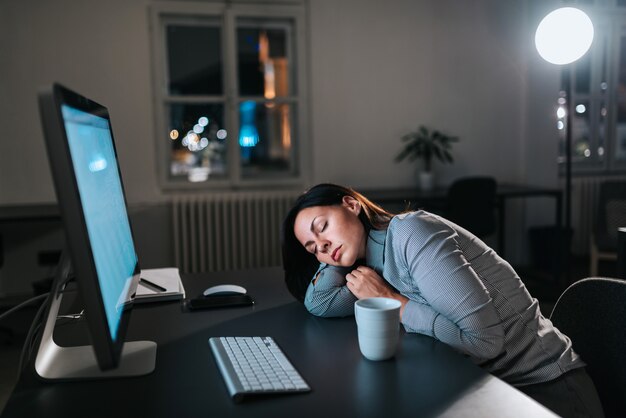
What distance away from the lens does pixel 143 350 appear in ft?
3.76

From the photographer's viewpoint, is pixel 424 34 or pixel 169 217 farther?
pixel 424 34

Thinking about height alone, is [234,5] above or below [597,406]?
above

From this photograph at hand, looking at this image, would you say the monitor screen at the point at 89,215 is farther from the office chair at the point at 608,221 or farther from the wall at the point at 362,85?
the office chair at the point at 608,221

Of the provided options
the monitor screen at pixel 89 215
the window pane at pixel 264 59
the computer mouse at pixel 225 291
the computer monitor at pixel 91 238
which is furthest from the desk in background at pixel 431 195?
the monitor screen at pixel 89 215

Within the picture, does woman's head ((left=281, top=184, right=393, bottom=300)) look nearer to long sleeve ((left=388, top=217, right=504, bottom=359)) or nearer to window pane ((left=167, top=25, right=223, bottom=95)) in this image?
long sleeve ((left=388, top=217, right=504, bottom=359))

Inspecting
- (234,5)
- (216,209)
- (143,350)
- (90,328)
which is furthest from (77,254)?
(234,5)

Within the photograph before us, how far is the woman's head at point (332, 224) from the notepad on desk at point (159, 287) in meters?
0.38

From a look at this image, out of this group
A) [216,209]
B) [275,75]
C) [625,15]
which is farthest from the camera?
[625,15]

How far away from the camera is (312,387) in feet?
3.14

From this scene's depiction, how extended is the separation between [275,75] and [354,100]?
26.5 inches

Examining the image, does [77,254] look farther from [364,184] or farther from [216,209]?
[364,184]

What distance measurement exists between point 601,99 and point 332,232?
200 inches

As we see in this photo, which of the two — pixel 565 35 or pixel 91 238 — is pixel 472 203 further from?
pixel 91 238

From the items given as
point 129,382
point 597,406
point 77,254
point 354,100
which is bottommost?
point 597,406
